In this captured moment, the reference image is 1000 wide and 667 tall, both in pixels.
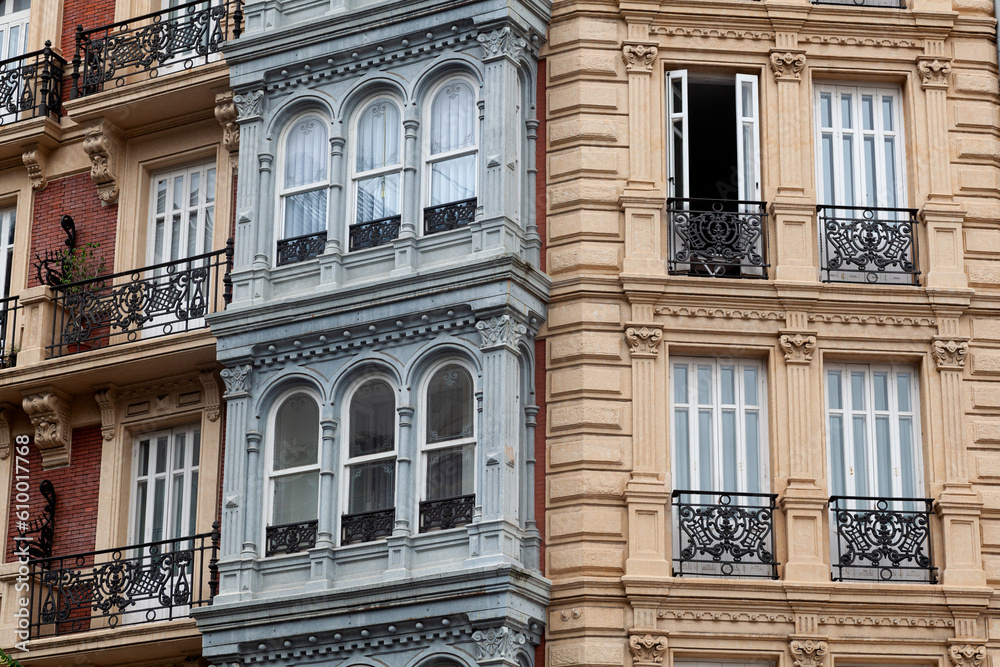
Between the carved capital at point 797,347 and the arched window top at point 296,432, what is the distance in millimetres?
5753

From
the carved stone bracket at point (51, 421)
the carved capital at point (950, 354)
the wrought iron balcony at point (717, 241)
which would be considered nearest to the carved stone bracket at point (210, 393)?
the carved stone bracket at point (51, 421)

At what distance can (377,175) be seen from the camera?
23734mm

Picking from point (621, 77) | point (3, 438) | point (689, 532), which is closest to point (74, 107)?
point (3, 438)

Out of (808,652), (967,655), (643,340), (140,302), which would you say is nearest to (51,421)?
(140,302)

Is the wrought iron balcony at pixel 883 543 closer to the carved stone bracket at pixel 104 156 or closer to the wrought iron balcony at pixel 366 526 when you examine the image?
the wrought iron balcony at pixel 366 526

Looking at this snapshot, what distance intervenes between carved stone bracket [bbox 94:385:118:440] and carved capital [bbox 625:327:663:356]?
7271 mm

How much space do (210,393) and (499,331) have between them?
4.64m

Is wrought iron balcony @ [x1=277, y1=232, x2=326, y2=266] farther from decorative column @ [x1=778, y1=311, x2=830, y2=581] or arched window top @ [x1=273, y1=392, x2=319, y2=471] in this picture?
decorative column @ [x1=778, y1=311, x2=830, y2=581]

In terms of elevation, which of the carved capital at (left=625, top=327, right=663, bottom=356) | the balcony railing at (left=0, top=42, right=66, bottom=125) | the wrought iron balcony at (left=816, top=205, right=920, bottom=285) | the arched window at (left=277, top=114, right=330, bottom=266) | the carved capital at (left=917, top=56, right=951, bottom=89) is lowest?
the carved capital at (left=625, top=327, right=663, bottom=356)

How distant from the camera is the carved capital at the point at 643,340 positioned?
2256cm

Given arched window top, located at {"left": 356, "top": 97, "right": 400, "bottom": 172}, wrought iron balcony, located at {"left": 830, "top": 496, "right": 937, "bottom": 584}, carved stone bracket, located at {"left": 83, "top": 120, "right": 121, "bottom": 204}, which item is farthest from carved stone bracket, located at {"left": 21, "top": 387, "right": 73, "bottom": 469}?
wrought iron balcony, located at {"left": 830, "top": 496, "right": 937, "bottom": 584}

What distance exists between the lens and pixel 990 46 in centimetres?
2411

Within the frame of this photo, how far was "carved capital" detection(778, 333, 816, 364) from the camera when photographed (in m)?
22.6

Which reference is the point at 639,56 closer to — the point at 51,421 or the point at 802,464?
the point at 802,464
